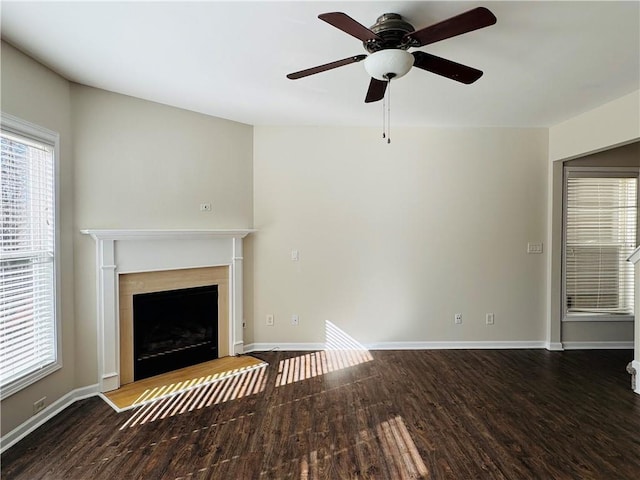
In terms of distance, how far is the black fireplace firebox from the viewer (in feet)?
10.7

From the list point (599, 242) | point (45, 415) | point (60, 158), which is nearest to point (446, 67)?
point (60, 158)

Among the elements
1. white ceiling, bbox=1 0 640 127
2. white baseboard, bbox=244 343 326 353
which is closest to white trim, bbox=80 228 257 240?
white ceiling, bbox=1 0 640 127

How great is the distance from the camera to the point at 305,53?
7.69 ft

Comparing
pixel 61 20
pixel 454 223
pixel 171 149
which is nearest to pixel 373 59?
pixel 61 20

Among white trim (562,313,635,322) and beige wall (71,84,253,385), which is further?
white trim (562,313,635,322)

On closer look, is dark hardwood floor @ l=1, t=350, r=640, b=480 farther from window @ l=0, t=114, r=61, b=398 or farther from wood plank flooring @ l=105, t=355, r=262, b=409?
→ window @ l=0, t=114, r=61, b=398

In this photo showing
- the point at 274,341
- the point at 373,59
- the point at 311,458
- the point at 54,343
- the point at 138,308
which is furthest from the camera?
the point at 274,341

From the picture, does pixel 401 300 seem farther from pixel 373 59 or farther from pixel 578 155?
pixel 373 59

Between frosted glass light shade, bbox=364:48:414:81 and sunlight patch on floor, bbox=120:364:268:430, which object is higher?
frosted glass light shade, bbox=364:48:414:81

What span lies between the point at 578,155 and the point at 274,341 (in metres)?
4.12

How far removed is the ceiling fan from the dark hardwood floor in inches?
94.4

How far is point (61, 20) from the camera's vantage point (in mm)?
1991

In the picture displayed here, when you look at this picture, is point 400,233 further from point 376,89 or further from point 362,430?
point 362,430

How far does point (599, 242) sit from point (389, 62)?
4.01 m
